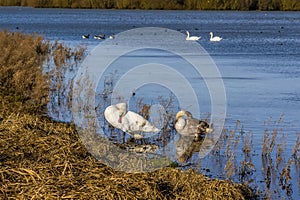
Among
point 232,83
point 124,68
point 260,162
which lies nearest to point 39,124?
point 260,162

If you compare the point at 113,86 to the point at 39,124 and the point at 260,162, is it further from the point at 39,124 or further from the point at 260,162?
the point at 39,124

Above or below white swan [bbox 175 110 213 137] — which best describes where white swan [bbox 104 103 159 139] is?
above

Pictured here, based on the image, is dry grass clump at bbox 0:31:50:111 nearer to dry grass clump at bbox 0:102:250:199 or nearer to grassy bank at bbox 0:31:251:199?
grassy bank at bbox 0:31:251:199

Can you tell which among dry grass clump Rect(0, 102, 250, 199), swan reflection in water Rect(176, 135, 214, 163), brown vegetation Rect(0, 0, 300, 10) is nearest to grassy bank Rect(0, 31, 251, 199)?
dry grass clump Rect(0, 102, 250, 199)

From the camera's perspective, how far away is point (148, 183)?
6.70m

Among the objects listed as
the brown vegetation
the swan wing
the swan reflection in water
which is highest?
the swan wing

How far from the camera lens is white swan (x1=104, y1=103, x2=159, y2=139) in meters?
12.0

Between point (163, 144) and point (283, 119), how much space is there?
3321mm

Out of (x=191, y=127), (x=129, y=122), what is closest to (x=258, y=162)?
(x=191, y=127)

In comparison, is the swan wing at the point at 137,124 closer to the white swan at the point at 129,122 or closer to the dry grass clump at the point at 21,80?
the white swan at the point at 129,122

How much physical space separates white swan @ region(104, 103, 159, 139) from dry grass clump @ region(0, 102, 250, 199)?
3595 millimetres

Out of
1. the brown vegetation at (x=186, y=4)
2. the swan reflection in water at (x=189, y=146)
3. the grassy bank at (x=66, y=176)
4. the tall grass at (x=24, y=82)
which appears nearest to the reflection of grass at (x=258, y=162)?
the swan reflection in water at (x=189, y=146)

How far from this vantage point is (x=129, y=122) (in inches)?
472

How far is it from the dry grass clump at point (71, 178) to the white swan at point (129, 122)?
3.59 meters
